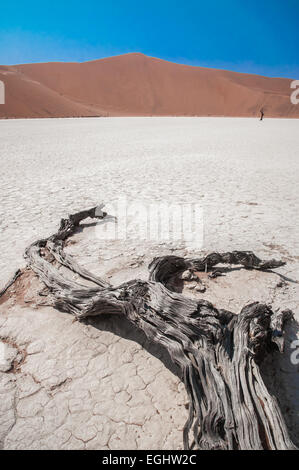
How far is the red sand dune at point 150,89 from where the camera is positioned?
203ft

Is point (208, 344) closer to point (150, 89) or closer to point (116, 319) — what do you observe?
point (116, 319)

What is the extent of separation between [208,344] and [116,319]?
852mm

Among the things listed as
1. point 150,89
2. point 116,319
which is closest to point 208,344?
point 116,319

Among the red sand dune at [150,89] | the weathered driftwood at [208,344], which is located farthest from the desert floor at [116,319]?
the red sand dune at [150,89]

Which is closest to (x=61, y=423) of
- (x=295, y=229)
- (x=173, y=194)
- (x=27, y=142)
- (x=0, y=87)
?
(x=295, y=229)

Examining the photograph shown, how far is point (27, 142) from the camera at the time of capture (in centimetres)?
1240

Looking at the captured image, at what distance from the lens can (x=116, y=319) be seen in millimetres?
2334

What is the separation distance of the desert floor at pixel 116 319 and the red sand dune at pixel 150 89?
51826mm

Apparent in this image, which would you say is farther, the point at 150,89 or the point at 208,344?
the point at 150,89

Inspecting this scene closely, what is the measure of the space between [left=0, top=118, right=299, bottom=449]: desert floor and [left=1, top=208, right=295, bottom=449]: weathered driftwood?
6.5 inches

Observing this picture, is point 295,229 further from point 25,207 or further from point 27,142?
point 27,142

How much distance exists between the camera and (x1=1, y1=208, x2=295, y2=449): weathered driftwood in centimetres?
139

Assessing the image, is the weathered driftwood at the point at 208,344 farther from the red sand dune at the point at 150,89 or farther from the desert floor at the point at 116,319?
the red sand dune at the point at 150,89

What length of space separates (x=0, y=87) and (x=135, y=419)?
42.5m
